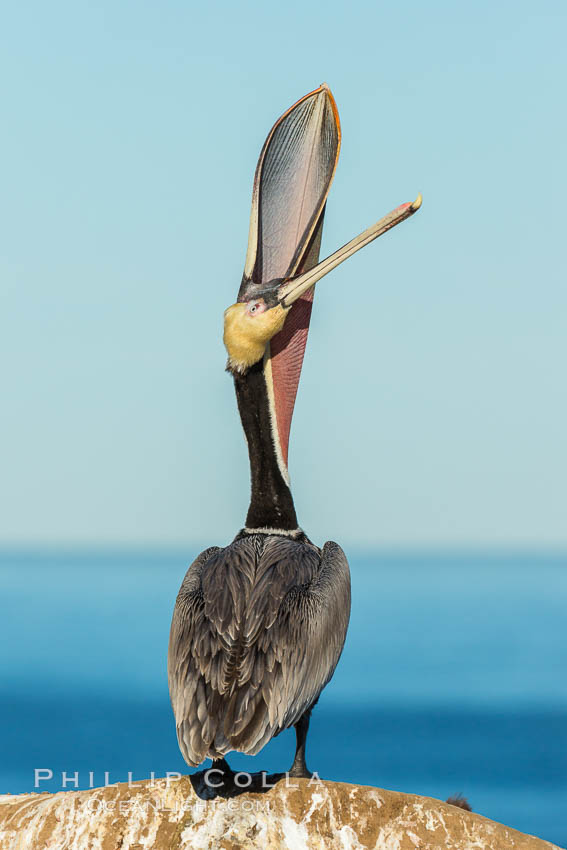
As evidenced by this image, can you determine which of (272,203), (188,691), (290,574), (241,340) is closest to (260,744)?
(188,691)

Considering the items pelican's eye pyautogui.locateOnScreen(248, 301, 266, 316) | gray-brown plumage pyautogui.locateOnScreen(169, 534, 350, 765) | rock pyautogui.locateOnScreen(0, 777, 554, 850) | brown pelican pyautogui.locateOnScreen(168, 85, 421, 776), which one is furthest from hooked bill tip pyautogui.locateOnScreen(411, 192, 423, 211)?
rock pyautogui.locateOnScreen(0, 777, 554, 850)

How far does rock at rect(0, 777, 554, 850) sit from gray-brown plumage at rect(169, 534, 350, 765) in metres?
0.30

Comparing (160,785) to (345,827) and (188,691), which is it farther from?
(345,827)

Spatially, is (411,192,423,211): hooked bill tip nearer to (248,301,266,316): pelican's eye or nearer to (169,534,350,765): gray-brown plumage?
(248,301,266,316): pelican's eye

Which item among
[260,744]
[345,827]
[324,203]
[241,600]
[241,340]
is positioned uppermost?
[324,203]

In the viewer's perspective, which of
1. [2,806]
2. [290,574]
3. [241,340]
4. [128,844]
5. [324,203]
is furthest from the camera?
[324,203]

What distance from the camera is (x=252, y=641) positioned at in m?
6.34

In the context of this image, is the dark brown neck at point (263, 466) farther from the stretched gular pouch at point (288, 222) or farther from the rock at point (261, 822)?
the rock at point (261, 822)

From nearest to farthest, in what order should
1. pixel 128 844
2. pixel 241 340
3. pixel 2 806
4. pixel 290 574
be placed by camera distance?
pixel 128 844 → pixel 2 806 → pixel 290 574 → pixel 241 340

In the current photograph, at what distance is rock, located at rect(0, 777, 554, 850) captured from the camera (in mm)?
5863

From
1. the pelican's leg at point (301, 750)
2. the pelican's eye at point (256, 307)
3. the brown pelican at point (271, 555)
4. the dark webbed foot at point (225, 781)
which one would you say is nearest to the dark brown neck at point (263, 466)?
the brown pelican at point (271, 555)

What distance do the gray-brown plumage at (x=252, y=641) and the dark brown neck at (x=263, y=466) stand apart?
0.43 meters

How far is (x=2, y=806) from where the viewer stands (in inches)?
251

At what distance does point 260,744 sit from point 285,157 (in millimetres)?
4402
